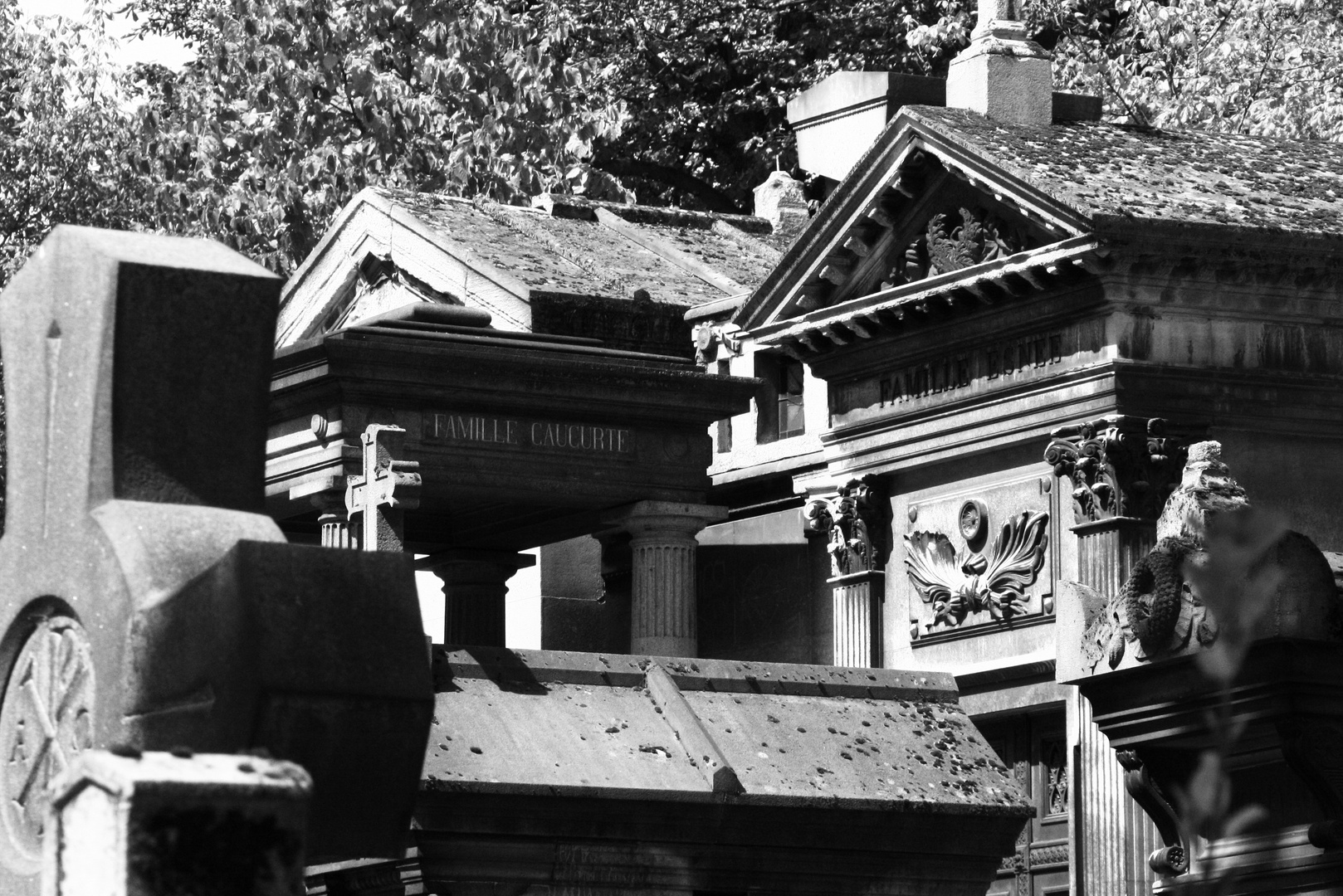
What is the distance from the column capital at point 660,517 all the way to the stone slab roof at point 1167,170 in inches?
117

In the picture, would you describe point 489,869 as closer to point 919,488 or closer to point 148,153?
point 919,488

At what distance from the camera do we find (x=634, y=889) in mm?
9406

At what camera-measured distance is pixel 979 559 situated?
19797 mm

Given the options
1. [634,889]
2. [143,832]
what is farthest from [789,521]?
[143,832]

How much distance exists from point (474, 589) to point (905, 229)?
3.84m

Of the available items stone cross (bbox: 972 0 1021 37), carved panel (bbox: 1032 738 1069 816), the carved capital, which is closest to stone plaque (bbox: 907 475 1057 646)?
carved panel (bbox: 1032 738 1069 816)

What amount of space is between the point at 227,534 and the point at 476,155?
26.5 m

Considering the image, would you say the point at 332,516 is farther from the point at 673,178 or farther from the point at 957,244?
the point at 673,178

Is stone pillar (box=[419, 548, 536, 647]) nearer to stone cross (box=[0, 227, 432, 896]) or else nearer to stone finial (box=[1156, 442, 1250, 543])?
stone finial (box=[1156, 442, 1250, 543])

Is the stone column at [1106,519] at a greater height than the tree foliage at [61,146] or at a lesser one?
lesser

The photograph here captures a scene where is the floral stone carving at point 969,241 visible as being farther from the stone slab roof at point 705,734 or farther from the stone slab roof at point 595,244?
the stone slab roof at point 705,734

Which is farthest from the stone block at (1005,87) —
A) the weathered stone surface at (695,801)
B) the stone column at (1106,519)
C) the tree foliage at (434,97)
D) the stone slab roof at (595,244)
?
the weathered stone surface at (695,801)

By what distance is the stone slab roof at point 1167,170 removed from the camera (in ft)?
59.8

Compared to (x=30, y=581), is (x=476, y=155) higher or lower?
higher
